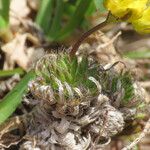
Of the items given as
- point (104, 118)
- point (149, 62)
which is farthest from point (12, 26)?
point (104, 118)

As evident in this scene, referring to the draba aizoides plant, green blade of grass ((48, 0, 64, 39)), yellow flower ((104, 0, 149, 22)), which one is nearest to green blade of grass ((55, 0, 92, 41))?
green blade of grass ((48, 0, 64, 39))

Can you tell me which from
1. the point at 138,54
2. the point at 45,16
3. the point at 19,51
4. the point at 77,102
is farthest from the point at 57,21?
the point at 77,102

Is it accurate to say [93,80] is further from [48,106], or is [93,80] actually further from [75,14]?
[75,14]

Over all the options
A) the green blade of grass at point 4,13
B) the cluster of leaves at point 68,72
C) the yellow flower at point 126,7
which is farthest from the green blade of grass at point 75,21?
the yellow flower at point 126,7

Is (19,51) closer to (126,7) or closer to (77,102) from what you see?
(77,102)

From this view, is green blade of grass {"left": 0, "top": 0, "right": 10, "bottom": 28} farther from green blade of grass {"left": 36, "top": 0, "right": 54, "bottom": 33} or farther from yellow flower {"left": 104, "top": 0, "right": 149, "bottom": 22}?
yellow flower {"left": 104, "top": 0, "right": 149, "bottom": 22}
